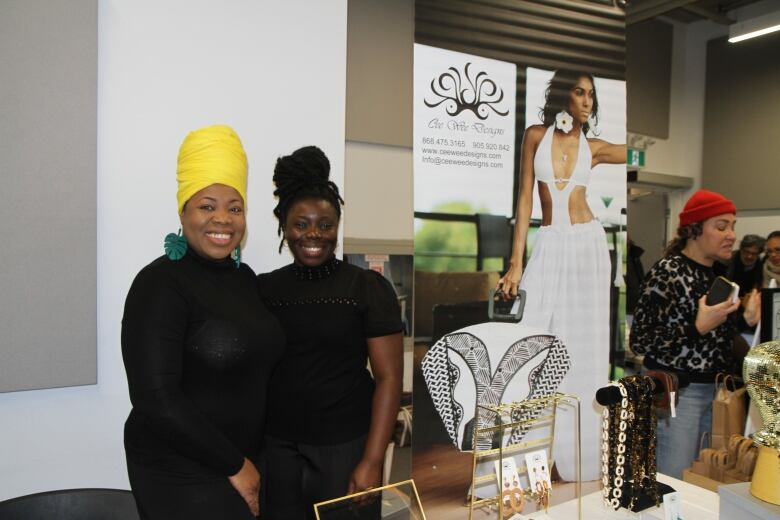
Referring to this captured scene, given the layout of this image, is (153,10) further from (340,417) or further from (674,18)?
(674,18)

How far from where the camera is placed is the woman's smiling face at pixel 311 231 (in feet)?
5.81

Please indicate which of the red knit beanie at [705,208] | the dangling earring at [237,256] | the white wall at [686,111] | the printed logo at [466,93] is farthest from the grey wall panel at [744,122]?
the dangling earring at [237,256]

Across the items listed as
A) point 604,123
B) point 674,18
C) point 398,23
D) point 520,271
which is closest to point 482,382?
point 520,271

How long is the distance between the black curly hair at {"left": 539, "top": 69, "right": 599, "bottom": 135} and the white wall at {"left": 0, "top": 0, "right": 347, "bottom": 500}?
1.19 m

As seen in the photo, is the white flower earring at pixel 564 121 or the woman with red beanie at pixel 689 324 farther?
the woman with red beanie at pixel 689 324

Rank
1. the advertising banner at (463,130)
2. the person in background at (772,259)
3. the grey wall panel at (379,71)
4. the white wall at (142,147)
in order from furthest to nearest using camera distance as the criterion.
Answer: the person in background at (772,259) < the grey wall panel at (379,71) < the advertising banner at (463,130) < the white wall at (142,147)

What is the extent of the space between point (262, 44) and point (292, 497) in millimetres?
1678

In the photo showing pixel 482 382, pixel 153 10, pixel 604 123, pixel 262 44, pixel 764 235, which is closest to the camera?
pixel 153 10

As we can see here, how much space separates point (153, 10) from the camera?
1965 millimetres

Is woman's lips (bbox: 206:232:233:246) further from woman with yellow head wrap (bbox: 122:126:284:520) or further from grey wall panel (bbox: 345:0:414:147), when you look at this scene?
grey wall panel (bbox: 345:0:414:147)

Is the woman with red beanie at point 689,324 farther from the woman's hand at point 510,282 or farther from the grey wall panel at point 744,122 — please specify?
the grey wall panel at point 744,122

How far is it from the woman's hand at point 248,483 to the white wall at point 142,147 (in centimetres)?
75

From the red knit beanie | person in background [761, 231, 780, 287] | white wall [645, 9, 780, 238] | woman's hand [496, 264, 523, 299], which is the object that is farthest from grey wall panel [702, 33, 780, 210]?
woman's hand [496, 264, 523, 299]

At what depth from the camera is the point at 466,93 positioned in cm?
237
